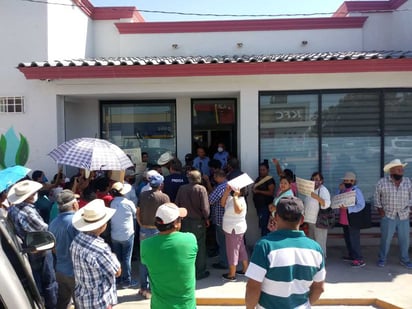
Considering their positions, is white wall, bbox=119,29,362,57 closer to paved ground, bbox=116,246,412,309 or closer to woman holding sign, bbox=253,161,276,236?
woman holding sign, bbox=253,161,276,236

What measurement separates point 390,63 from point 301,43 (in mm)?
3655

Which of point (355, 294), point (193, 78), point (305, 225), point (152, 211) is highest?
point (193, 78)

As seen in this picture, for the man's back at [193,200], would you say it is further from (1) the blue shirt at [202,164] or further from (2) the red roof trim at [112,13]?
(2) the red roof trim at [112,13]

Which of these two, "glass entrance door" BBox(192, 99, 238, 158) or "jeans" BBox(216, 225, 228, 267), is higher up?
"glass entrance door" BBox(192, 99, 238, 158)

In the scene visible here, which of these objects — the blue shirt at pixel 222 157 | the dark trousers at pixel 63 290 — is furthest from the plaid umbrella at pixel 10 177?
the blue shirt at pixel 222 157

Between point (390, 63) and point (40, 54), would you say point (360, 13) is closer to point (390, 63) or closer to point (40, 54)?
point (390, 63)

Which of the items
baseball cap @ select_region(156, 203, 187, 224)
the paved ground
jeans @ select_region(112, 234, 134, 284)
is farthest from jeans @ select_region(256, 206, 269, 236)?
baseball cap @ select_region(156, 203, 187, 224)

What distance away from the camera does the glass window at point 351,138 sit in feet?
26.9

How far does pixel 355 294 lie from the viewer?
5.76 m

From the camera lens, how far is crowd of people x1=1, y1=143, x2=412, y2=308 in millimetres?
2834

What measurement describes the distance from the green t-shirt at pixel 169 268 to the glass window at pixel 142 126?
673 cm

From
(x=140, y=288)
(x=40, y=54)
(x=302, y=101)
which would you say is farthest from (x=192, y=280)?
(x=40, y=54)

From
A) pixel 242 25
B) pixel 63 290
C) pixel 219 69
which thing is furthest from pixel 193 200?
pixel 242 25

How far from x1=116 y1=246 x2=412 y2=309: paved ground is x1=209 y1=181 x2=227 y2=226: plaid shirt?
911mm
